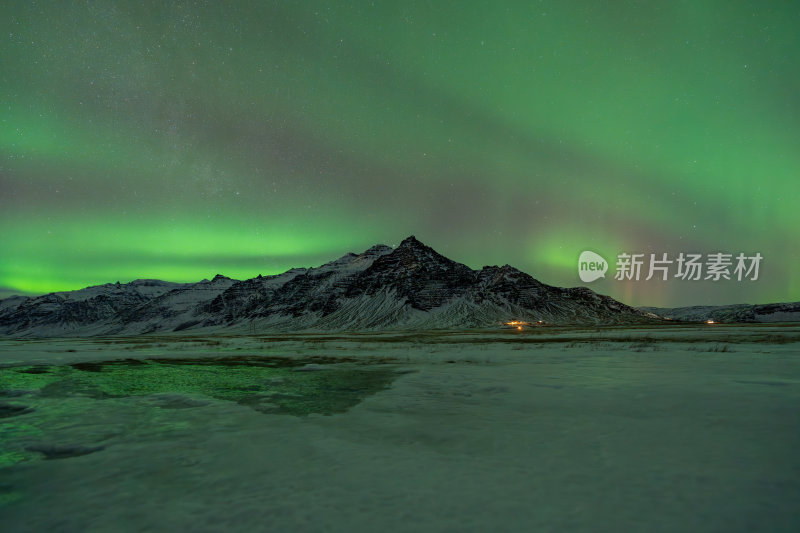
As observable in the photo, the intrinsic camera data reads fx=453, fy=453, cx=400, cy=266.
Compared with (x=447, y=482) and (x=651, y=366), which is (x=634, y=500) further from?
(x=651, y=366)

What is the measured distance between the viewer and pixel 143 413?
1384 centimetres

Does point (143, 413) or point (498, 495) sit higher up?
point (498, 495)

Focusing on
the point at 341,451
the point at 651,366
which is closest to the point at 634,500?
the point at 341,451

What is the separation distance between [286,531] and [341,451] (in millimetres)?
3550

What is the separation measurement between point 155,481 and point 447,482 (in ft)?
16.2

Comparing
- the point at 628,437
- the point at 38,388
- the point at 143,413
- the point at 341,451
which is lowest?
the point at 38,388

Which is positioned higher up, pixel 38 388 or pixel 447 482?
pixel 447 482

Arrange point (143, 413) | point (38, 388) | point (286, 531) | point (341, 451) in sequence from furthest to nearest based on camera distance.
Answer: point (38, 388) → point (143, 413) → point (341, 451) → point (286, 531)

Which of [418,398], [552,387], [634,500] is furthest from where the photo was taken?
[552,387]

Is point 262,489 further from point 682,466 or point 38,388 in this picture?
point 38,388

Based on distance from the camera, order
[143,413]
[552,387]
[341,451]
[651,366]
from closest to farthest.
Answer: [341,451], [143,413], [552,387], [651,366]

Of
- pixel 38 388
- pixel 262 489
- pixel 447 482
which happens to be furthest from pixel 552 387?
pixel 38 388

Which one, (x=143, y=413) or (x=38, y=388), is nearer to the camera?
(x=143, y=413)

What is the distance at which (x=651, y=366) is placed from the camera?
2370cm
